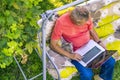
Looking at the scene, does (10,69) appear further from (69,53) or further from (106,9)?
(106,9)

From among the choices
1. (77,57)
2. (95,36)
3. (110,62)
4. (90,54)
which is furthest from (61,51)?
(110,62)

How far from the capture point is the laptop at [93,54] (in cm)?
484

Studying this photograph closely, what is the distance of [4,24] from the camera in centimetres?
405

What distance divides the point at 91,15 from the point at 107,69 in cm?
73

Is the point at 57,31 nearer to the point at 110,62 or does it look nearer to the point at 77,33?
the point at 77,33

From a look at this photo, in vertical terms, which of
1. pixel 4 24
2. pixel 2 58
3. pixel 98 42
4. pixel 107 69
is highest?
pixel 4 24

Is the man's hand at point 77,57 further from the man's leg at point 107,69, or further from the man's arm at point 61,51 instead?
the man's leg at point 107,69

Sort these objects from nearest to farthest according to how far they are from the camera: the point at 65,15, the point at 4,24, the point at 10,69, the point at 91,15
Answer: the point at 4,24 → the point at 65,15 → the point at 91,15 → the point at 10,69

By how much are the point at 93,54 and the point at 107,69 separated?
0.46m

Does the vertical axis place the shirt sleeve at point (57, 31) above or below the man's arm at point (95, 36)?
above

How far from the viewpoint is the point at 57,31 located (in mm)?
4723

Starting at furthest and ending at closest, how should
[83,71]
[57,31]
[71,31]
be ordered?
[83,71]
[71,31]
[57,31]

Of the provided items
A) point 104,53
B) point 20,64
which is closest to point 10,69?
point 20,64

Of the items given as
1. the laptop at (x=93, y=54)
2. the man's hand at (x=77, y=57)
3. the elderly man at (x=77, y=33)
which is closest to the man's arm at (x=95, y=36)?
the elderly man at (x=77, y=33)
